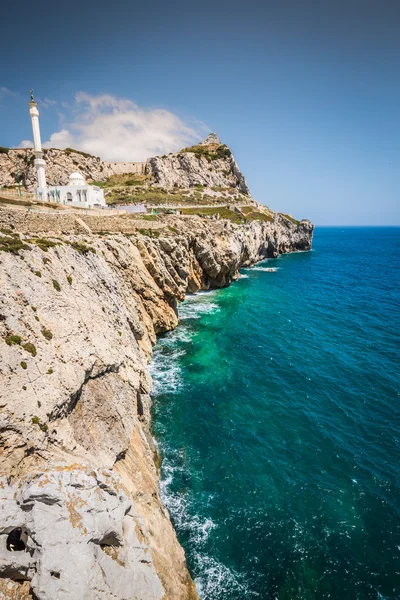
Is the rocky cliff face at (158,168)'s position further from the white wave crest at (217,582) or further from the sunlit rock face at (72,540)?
the white wave crest at (217,582)

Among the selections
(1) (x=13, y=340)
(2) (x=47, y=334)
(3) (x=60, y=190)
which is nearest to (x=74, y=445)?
(1) (x=13, y=340)

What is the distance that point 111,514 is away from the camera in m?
10.2

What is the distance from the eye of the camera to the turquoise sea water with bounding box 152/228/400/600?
1454 cm

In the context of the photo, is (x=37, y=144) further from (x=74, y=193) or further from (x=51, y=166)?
(x=51, y=166)

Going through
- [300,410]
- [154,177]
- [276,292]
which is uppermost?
[154,177]

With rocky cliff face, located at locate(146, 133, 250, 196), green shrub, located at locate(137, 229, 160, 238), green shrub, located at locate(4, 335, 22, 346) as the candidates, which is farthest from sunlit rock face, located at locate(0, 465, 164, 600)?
rocky cliff face, located at locate(146, 133, 250, 196)

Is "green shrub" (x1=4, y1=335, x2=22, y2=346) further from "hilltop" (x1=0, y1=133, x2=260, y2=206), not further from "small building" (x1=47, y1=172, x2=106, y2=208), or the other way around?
"hilltop" (x1=0, y1=133, x2=260, y2=206)

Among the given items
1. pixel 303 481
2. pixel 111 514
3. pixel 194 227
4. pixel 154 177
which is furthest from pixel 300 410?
pixel 154 177

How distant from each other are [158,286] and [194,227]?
1134 inches

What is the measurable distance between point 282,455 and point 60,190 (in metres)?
65.5

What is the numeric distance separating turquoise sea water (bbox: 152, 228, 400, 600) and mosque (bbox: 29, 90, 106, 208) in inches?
1507

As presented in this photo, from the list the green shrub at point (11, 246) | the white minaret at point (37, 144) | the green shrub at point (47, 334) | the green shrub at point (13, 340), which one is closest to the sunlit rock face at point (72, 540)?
the green shrub at point (13, 340)

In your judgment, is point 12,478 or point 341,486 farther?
point 341,486

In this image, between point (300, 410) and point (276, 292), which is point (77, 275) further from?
point (276, 292)
